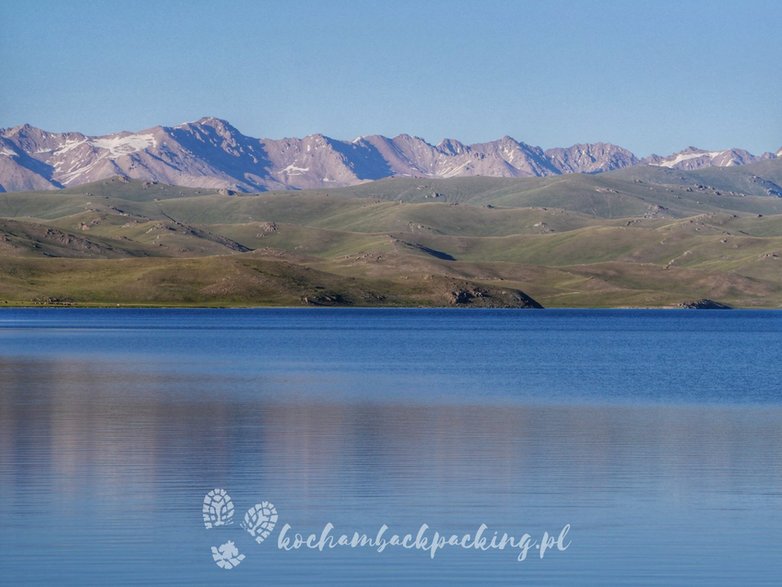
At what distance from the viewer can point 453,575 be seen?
29547 mm

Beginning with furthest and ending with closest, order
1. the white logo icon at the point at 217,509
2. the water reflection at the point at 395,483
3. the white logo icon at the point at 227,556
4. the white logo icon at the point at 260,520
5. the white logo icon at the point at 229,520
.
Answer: the white logo icon at the point at 217,509
the white logo icon at the point at 260,520
the white logo icon at the point at 229,520
the water reflection at the point at 395,483
the white logo icon at the point at 227,556

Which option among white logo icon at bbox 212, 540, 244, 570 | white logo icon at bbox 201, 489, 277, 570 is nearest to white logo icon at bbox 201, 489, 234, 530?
white logo icon at bbox 201, 489, 277, 570

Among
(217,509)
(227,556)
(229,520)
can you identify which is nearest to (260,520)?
(229,520)

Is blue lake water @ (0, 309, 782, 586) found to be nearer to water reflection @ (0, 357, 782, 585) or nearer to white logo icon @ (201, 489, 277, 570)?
water reflection @ (0, 357, 782, 585)

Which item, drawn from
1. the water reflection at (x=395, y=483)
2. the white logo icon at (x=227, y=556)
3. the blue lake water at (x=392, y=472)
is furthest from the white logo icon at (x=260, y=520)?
the white logo icon at (x=227, y=556)

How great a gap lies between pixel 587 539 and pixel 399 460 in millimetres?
14144

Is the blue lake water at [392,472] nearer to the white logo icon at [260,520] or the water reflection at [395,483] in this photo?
the water reflection at [395,483]

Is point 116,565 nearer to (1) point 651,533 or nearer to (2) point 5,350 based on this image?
(1) point 651,533

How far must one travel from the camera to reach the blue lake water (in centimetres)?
3048

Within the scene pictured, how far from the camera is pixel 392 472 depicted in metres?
43.5

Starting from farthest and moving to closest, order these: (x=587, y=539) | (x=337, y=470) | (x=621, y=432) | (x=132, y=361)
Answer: (x=132, y=361) → (x=621, y=432) → (x=337, y=470) → (x=587, y=539)

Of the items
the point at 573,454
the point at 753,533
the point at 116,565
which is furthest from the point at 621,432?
the point at 116,565

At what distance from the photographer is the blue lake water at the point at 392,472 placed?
30484 millimetres

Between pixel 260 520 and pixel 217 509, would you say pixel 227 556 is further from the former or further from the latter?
pixel 217 509
